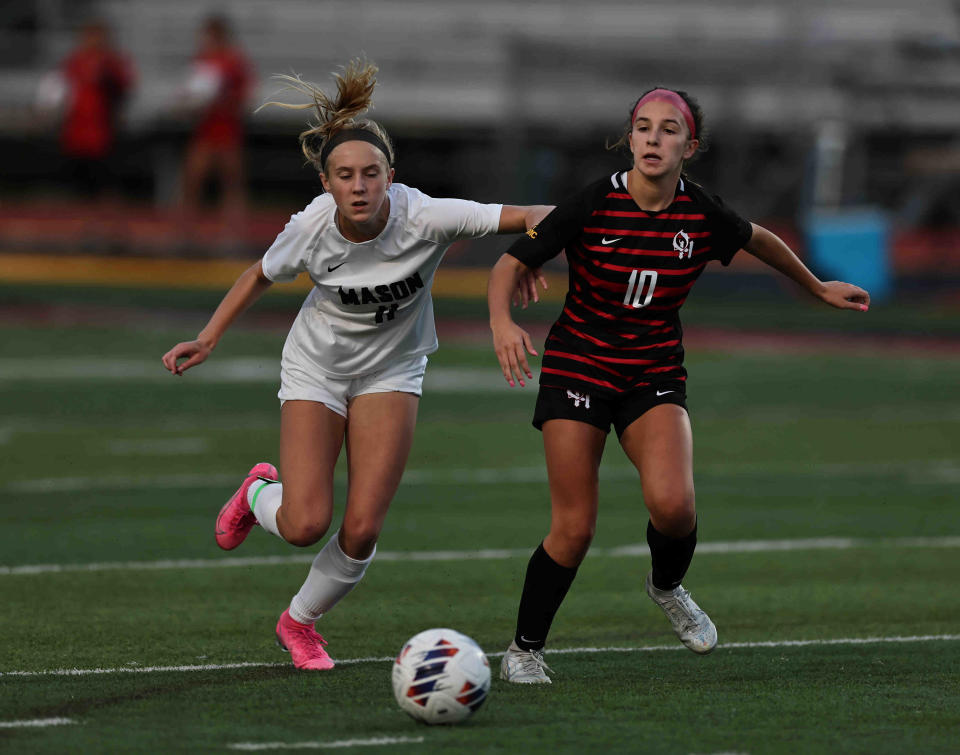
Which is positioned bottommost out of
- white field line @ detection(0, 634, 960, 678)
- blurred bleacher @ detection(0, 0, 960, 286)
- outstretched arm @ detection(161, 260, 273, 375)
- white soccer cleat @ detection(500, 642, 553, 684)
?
blurred bleacher @ detection(0, 0, 960, 286)

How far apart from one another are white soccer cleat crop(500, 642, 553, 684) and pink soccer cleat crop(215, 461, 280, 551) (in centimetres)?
156

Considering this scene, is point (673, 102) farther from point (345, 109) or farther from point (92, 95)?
point (92, 95)

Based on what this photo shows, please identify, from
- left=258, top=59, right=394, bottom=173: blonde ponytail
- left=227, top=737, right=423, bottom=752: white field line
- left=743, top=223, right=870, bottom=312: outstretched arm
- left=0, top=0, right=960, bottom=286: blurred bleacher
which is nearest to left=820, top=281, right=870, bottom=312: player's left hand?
left=743, top=223, right=870, bottom=312: outstretched arm

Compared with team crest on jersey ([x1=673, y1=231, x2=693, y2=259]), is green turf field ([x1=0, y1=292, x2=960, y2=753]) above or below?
below

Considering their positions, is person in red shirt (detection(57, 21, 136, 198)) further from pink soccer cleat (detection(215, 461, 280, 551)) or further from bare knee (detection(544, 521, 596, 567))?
bare knee (detection(544, 521, 596, 567))

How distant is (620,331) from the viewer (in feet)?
22.8

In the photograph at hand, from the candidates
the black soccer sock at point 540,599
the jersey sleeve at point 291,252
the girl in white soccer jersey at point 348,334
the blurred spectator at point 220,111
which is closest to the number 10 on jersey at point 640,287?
the girl in white soccer jersey at point 348,334

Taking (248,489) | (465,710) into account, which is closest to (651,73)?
(248,489)

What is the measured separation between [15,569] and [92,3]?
2313cm

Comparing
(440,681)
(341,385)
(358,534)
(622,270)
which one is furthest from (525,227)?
Result: (440,681)

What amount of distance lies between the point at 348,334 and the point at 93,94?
17.7 metres

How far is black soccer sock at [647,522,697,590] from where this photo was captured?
7.16m

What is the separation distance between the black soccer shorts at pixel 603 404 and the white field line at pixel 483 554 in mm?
3127

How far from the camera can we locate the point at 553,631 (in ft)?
26.5
